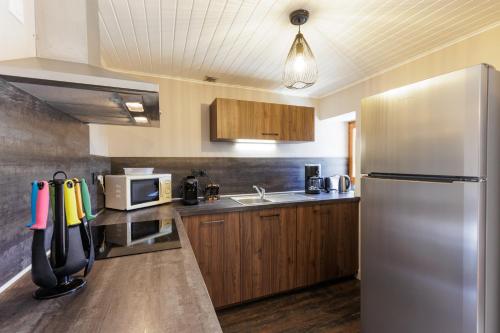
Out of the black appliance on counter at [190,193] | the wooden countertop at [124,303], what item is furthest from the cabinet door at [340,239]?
the wooden countertop at [124,303]

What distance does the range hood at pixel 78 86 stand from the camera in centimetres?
62

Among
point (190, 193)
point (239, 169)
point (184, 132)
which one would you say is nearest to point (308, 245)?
point (239, 169)

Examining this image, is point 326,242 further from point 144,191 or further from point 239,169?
point 144,191

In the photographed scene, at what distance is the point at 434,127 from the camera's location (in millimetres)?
1088

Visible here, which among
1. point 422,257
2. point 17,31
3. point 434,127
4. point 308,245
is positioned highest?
point 17,31

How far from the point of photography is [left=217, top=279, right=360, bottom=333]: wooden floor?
1757mm

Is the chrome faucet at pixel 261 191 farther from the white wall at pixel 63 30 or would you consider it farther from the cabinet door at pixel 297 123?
the white wall at pixel 63 30

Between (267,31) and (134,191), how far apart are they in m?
1.60

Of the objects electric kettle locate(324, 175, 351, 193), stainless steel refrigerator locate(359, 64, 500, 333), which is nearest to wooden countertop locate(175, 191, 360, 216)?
electric kettle locate(324, 175, 351, 193)

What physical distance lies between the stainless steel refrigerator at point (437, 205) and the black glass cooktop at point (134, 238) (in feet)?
4.03

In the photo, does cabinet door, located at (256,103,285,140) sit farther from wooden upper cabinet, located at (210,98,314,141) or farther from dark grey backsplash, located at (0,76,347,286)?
dark grey backsplash, located at (0,76,347,286)

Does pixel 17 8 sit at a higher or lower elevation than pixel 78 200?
higher

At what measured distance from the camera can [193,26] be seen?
1.51 metres

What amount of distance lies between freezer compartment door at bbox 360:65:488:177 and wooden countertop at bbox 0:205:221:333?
1.21 meters
